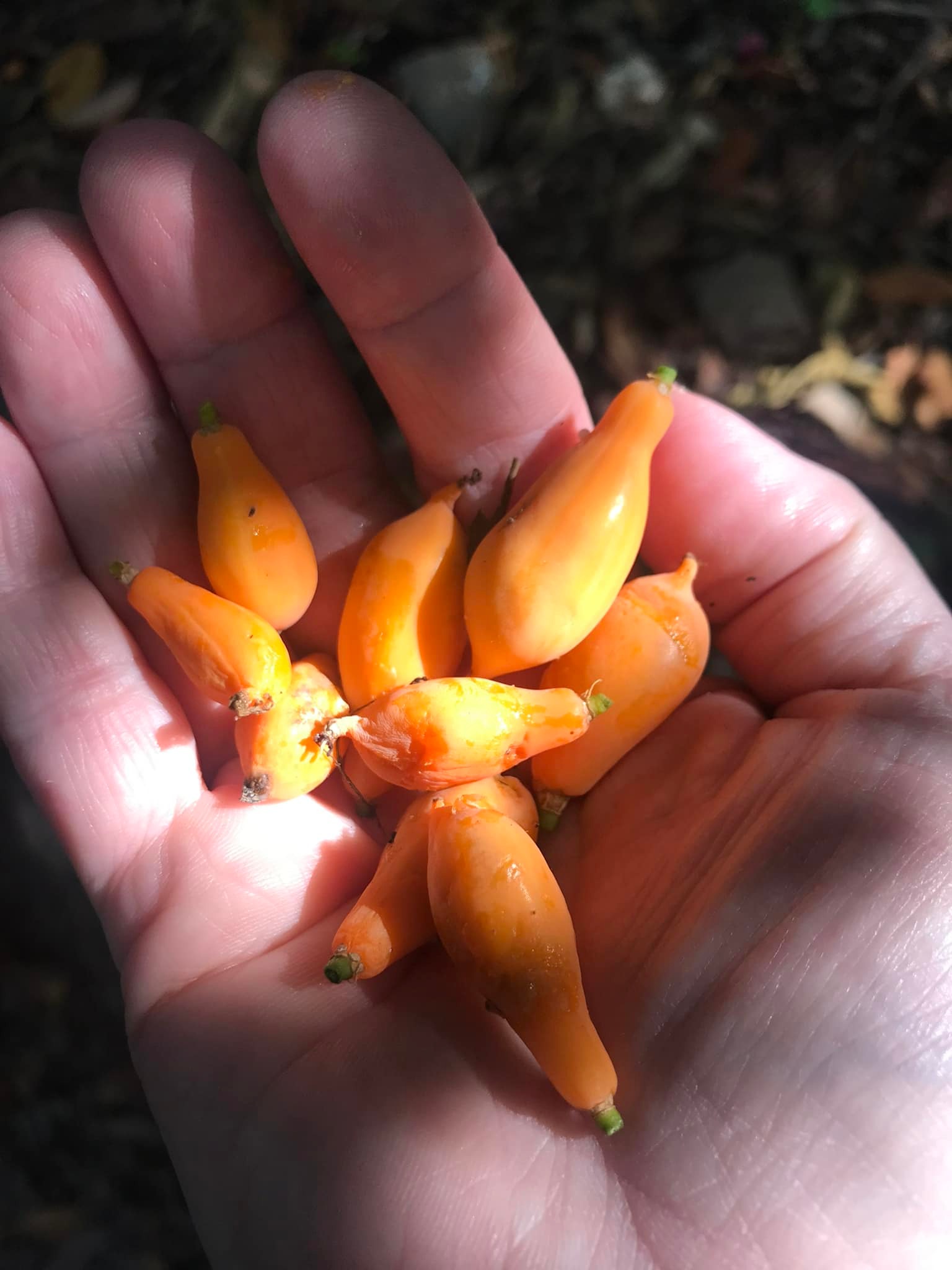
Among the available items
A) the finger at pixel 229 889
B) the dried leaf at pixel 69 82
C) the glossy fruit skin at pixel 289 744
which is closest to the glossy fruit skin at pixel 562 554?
the glossy fruit skin at pixel 289 744

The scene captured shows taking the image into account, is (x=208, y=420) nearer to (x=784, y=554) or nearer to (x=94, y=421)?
(x=94, y=421)

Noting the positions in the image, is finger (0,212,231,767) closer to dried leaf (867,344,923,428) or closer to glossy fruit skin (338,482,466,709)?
glossy fruit skin (338,482,466,709)

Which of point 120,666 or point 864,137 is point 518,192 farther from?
point 120,666

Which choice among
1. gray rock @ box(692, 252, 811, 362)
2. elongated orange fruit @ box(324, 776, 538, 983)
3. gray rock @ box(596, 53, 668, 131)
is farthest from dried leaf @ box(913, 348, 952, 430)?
elongated orange fruit @ box(324, 776, 538, 983)

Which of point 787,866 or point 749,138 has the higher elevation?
point 749,138

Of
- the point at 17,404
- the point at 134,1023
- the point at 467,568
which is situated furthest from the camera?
the point at 17,404

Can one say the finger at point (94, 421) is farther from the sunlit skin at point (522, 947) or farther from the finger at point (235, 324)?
the sunlit skin at point (522, 947)

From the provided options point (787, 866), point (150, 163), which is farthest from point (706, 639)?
point (150, 163)
